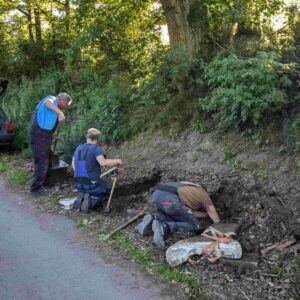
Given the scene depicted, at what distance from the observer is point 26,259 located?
5184 mm

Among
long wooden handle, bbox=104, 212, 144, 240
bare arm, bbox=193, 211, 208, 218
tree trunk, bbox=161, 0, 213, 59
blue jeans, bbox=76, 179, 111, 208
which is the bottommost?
long wooden handle, bbox=104, 212, 144, 240

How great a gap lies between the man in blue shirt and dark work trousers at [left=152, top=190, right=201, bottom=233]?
278cm

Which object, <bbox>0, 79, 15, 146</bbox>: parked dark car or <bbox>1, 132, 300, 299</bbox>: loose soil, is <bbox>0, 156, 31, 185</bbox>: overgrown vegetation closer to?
<bbox>0, 79, 15, 146</bbox>: parked dark car

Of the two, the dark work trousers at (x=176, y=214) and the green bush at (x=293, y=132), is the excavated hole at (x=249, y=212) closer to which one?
the dark work trousers at (x=176, y=214)

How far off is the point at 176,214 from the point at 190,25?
14.8ft

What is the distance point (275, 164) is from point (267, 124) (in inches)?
32.4

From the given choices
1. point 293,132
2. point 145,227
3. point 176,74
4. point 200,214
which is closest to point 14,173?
point 176,74

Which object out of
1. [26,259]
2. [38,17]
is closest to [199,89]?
[26,259]

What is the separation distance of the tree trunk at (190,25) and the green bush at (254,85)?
1638mm

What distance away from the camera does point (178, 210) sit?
584 cm

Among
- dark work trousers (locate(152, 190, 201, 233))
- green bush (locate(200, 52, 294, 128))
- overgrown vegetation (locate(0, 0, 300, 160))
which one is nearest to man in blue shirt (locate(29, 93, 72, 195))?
overgrown vegetation (locate(0, 0, 300, 160))

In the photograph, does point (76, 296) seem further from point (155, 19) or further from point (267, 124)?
point (155, 19)

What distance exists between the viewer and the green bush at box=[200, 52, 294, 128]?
20.3 feet

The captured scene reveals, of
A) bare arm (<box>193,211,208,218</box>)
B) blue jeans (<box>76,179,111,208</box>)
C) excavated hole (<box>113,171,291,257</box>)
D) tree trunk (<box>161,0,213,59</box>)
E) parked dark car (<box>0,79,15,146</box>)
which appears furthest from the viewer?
parked dark car (<box>0,79,15,146</box>)
